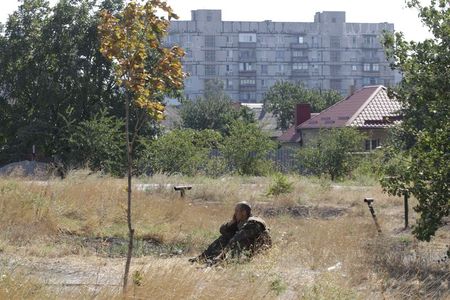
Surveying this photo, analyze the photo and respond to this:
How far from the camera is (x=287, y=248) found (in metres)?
11.0

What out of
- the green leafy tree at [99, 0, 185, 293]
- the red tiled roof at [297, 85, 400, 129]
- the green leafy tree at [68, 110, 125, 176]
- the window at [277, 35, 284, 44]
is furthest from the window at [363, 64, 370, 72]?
the green leafy tree at [99, 0, 185, 293]

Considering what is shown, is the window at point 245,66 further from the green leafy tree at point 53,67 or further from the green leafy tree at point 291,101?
the green leafy tree at point 53,67

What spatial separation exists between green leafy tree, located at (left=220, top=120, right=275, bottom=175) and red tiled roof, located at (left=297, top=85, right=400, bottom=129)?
20593 mm

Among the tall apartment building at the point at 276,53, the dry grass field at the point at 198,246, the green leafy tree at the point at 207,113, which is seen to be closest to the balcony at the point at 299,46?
the tall apartment building at the point at 276,53

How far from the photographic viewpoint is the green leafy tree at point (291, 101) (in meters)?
84.0

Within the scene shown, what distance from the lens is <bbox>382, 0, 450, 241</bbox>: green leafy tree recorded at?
1228 cm

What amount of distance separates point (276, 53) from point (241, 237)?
13707 cm

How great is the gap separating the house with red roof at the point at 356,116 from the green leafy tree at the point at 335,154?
19694 mm

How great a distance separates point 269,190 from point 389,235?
733 cm

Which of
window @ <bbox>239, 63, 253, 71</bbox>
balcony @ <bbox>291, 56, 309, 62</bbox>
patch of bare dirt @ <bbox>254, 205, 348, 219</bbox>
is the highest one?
balcony @ <bbox>291, 56, 309, 62</bbox>

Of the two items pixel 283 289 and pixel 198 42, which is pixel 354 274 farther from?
pixel 198 42

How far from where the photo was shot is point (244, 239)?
11.2 metres

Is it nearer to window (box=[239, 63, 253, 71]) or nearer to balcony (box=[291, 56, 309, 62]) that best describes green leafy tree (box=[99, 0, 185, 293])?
window (box=[239, 63, 253, 71])

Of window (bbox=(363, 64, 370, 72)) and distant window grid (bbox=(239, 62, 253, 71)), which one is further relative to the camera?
window (bbox=(363, 64, 370, 72))
